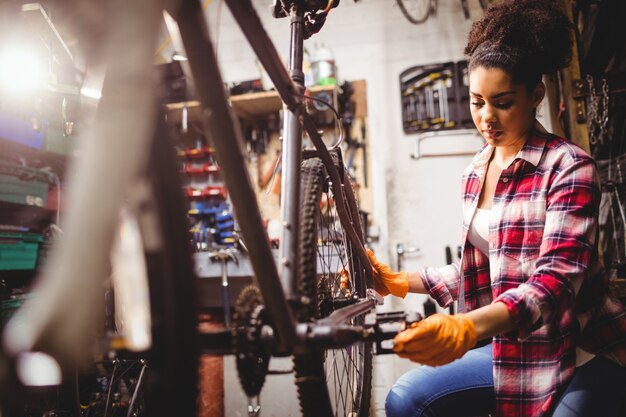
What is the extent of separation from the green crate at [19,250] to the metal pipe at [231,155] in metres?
2.02

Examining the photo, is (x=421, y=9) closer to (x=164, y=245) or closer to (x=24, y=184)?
(x=24, y=184)

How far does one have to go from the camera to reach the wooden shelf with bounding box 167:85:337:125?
9.48ft

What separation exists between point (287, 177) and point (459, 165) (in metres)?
2.44

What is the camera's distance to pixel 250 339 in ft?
2.29

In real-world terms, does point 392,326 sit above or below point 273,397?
above

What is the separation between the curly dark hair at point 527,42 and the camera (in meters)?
1.09

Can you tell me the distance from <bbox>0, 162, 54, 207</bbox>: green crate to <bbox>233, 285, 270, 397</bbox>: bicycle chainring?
6.97 feet

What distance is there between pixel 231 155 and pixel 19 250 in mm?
2128

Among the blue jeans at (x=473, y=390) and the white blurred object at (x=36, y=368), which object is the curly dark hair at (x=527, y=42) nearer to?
the blue jeans at (x=473, y=390)

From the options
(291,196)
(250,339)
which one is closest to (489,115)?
(291,196)

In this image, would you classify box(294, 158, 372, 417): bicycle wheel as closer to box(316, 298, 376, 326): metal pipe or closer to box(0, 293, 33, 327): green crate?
box(316, 298, 376, 326): metal pipe

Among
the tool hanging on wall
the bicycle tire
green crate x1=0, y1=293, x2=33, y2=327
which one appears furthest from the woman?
the bicycle tire

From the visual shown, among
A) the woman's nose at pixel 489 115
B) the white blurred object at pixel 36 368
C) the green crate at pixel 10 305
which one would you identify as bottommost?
the green crate at pixel 10 305

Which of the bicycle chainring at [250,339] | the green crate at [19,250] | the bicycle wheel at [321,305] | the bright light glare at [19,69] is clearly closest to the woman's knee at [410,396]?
the bicycle wheel at [321,305]
